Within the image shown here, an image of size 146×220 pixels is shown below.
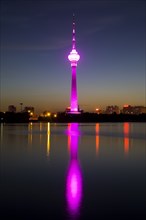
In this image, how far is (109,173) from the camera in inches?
596

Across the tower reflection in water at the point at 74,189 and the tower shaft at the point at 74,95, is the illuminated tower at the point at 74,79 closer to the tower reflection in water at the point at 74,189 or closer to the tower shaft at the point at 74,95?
the tower shaft at the point at 74,95

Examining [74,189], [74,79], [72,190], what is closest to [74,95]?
[74,79]

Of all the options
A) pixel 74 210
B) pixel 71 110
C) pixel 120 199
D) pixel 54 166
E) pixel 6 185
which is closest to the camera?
pixel 74 210

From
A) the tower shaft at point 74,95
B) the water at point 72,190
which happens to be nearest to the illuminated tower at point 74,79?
the tower shaft at point 74,95

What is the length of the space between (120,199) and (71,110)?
119 metres

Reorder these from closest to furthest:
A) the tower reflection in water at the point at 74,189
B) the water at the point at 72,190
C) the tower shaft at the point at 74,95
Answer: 1. the water at the point at 72,190
2. the tower reflection in water at the point at 74,189
3. the tower shaft at the point at 74,95

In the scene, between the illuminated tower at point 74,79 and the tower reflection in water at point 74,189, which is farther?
the illuminated tower at point 74,79

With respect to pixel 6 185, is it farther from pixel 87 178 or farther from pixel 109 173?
pixel 109 173

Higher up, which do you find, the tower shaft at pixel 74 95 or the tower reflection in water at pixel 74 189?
the tower shaft at pixel 74 95

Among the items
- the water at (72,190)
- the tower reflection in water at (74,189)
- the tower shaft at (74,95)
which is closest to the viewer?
the water at (72,190)

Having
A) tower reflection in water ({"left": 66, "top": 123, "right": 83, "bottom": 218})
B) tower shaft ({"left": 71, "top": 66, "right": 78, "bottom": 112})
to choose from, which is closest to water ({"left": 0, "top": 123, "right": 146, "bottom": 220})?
tower reflection in water ({"left": 66, "top": 123, "right": 83, "bottom": 218})

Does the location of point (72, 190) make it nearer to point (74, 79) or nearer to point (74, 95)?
point (74, 95)

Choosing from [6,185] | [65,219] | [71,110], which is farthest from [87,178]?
[71,110]

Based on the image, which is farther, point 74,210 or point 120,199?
point 120,199
